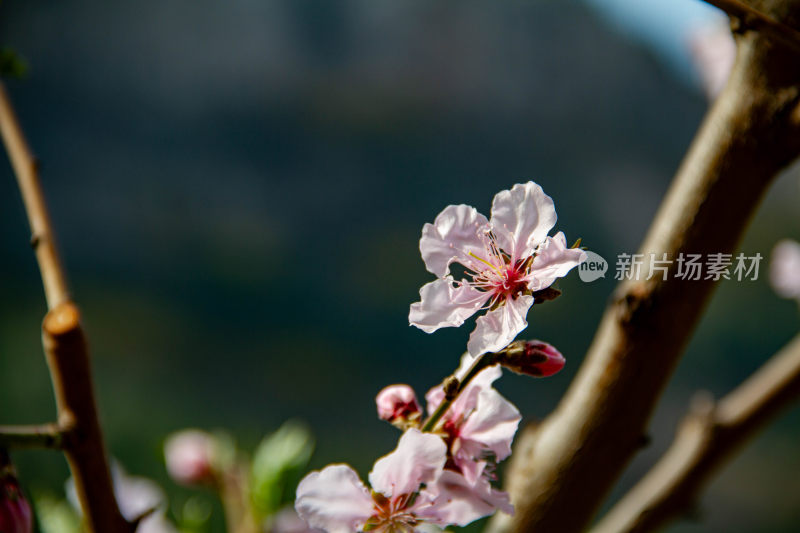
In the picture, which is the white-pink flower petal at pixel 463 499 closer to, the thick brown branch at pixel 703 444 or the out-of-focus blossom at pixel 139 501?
the thick brown branch at pixel 703 444

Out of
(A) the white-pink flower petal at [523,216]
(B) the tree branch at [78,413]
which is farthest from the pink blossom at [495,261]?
(B) the tree branch at [78,413]

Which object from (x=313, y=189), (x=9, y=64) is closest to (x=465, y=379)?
(x=9, y=64)

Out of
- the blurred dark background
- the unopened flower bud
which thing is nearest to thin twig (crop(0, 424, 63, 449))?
the unopened flower bud

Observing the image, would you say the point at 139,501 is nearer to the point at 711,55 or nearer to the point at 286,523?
the point at 286,523

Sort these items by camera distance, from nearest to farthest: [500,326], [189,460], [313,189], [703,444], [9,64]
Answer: [500,326]
[9,64]
[703,444]
[189,460]
[313,189]

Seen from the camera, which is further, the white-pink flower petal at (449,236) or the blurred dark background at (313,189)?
the blurred dark background at (313,189)

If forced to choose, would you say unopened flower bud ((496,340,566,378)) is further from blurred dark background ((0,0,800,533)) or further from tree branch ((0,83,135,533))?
blurred dark background ((0,0,800,533))

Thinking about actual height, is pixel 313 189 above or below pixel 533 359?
above

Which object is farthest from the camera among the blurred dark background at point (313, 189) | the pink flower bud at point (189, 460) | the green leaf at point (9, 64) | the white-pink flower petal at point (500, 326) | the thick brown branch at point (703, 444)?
the blurred dark background at point (313, 189)
